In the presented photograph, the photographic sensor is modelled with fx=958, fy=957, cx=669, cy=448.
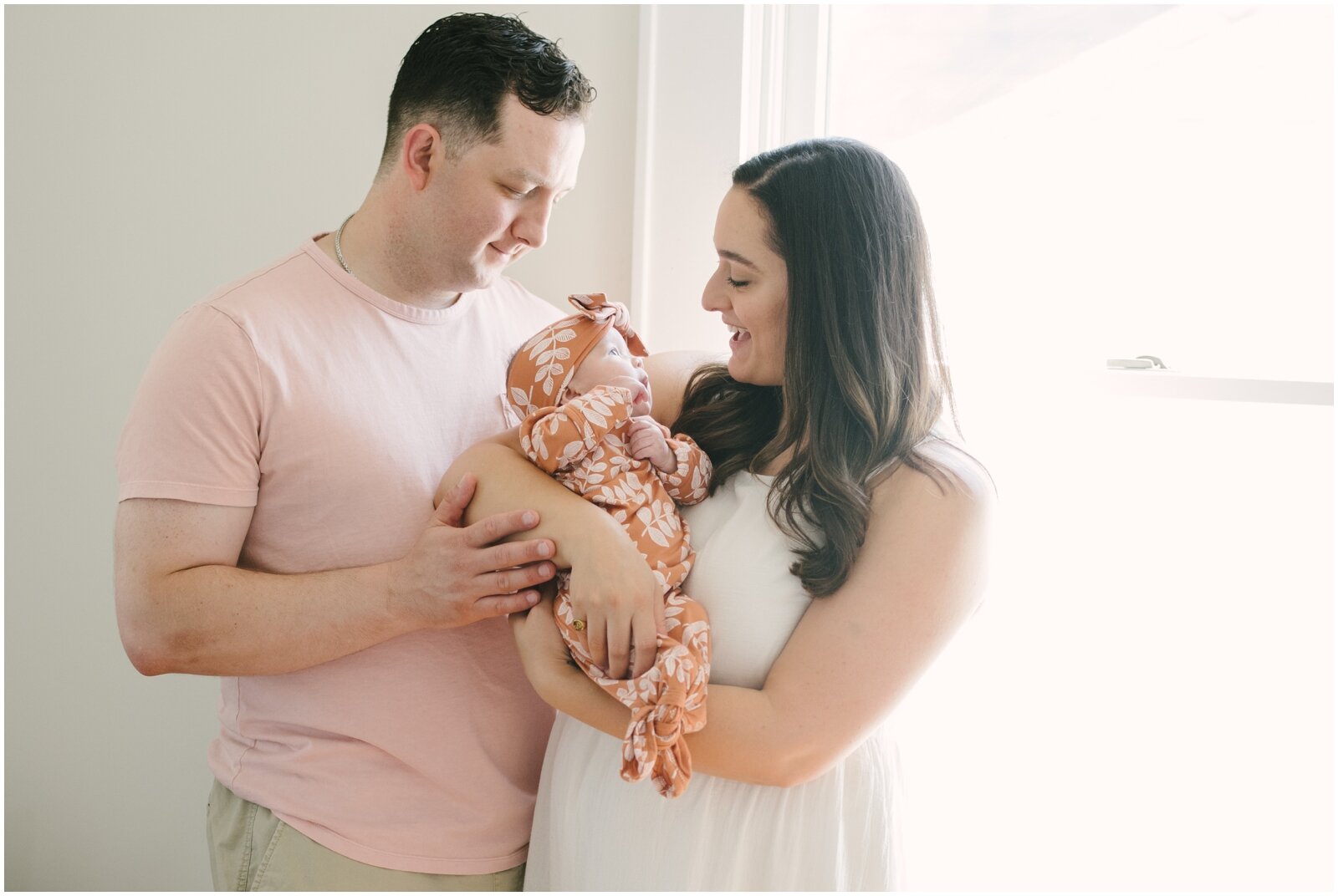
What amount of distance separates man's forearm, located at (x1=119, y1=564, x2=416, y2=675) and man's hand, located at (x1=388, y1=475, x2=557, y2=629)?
45 millimetres

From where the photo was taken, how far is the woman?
123 cm

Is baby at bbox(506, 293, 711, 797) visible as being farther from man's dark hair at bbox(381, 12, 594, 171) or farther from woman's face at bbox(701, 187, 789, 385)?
man's dark hair at bbox(381, 12, 594, 171)

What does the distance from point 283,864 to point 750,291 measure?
1106mm

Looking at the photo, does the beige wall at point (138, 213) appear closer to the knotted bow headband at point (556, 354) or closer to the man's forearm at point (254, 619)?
the knotted bow headband at point (556, 354)

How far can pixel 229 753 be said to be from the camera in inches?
59.7

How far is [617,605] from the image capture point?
1213mm

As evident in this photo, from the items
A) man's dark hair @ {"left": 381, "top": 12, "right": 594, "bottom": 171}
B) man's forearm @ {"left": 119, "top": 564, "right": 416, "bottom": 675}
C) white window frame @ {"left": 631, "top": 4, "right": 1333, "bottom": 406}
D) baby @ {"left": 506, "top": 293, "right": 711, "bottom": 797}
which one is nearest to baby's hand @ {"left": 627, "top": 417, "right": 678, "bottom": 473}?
baby @ {"left": 506, "top": 293, "right": 711, "bottom": 797}

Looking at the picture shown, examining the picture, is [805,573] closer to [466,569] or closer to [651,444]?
[651,444]

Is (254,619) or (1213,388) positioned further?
(1213,388)

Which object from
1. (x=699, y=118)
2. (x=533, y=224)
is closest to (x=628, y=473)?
(x=533, y=224)

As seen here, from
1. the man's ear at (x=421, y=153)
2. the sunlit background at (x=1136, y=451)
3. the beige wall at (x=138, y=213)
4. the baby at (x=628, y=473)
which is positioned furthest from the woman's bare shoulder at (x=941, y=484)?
the beige wall at (x=138, y=213)

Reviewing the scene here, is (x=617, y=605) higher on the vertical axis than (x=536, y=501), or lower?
lower

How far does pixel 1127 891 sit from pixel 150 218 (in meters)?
2.38

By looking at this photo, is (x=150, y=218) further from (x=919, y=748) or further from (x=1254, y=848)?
(x=1254, y=848)
